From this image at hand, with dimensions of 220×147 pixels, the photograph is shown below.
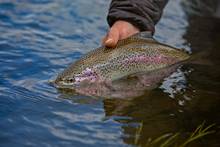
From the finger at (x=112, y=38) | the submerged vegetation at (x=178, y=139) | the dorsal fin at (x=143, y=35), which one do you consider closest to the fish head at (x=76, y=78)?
the finger at (x=112, y=38)

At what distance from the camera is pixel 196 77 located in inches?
176

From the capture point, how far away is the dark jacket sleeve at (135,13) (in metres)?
4.20

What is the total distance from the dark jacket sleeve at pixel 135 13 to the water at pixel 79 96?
1.61ft

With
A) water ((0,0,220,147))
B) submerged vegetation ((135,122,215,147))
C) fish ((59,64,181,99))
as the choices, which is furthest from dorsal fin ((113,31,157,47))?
submerged vegetation ((135,122,215,147))

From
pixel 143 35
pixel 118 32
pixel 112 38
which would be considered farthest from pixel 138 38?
pixel 112 38

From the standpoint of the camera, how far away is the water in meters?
3.28

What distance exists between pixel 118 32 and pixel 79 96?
0.62 meters

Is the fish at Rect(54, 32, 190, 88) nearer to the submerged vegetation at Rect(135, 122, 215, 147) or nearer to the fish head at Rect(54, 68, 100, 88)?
the fish head at Rect(54, 68, 100, 88)

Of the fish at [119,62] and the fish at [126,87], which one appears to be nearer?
the fish at [126,87]

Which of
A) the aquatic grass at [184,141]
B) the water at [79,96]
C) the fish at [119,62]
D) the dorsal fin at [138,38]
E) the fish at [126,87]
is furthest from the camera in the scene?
the dorsal fin at [138,38]

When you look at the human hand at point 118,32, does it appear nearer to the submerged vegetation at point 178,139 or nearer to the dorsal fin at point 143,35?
the dorsal fin at point 143,35

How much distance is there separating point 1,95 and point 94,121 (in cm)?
73

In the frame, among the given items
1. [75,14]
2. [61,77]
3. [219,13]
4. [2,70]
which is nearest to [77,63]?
[61,77]

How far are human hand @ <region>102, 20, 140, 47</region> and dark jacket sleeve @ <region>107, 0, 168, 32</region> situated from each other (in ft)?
0.12
